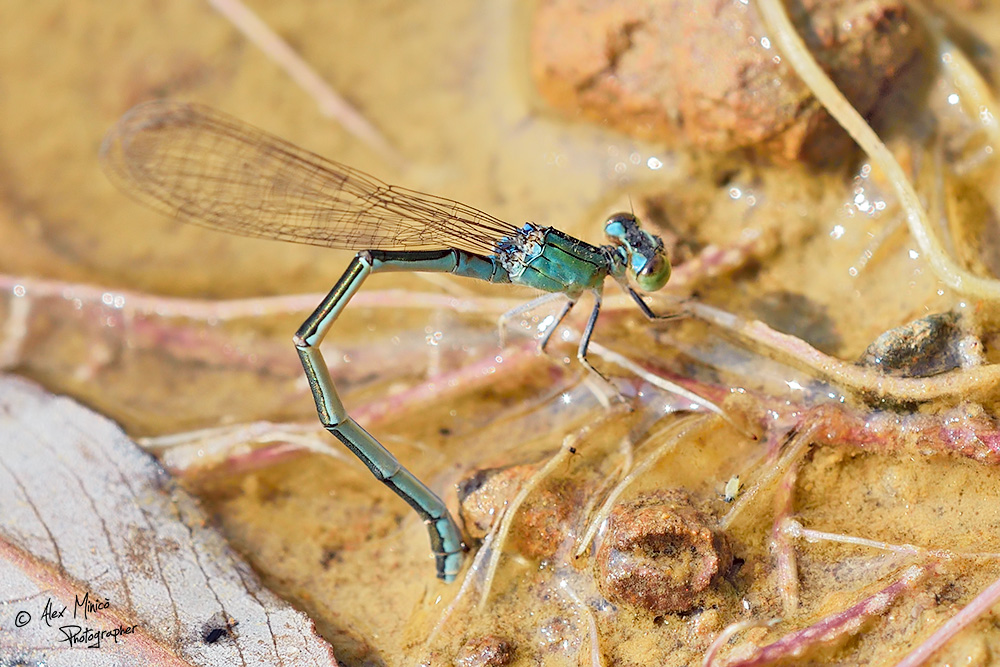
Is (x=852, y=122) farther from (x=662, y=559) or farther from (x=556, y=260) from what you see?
(x=662, y=559)

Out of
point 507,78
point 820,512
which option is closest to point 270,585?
point 820,512

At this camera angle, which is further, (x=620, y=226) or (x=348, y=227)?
(x=348, y=227)

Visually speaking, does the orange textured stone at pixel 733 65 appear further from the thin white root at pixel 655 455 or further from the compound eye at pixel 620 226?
the thin white root at pixel 655 455

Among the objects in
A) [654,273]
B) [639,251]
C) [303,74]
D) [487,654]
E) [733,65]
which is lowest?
[487,654]

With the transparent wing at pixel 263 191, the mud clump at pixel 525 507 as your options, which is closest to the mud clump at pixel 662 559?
the mud clump at pixel 525 507

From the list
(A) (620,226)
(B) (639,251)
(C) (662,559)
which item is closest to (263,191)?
(A) (620,226)

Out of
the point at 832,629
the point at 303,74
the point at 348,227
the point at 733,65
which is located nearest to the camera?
the point at 832,629
